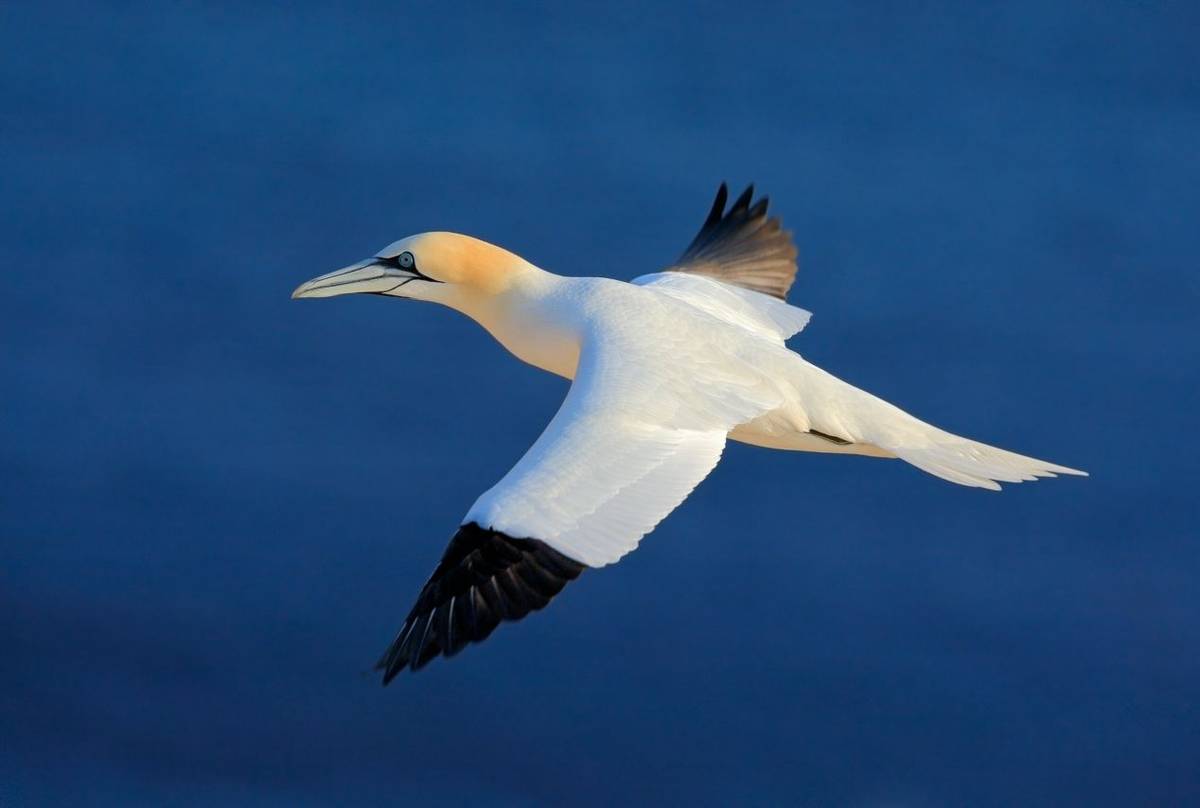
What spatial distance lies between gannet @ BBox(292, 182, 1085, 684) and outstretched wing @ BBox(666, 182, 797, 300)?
30cm

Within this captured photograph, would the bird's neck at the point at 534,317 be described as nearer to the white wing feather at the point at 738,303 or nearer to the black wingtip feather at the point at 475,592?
the white wing feather at the point at 738,303

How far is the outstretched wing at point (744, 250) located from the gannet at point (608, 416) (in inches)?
11.8

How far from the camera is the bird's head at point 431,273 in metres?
10.4

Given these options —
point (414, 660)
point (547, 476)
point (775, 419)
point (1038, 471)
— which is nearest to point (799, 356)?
point (775, 419)

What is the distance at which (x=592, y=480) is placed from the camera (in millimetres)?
8367

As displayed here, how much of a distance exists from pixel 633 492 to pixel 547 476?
34 centimetres

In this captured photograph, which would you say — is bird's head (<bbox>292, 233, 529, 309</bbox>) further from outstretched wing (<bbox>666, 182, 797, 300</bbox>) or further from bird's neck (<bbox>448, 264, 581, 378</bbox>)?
outstretched wing (<bbox>666, 182, 797, 300</bbox>)

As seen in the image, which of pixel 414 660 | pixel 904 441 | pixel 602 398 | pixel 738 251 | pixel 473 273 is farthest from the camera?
pixel 738 251

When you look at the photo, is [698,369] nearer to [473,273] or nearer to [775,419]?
[775,419]

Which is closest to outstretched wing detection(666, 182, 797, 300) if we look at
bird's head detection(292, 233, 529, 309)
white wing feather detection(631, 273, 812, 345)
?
white wing feather detection(631, 273, 812, 345)

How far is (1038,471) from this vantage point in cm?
988

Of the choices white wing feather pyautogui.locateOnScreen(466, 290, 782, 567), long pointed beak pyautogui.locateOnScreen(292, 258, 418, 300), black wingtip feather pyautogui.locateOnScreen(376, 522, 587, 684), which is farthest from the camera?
long pointed beak pyautogui.locateOnScreen(292, 258, 418, 300)

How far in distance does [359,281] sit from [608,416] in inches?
92.0

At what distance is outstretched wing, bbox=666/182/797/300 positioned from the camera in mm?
12414
